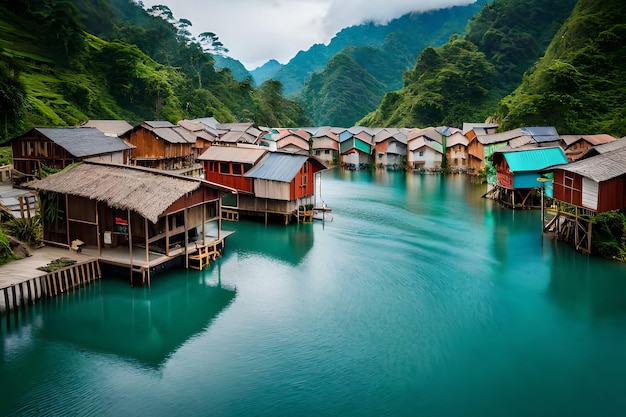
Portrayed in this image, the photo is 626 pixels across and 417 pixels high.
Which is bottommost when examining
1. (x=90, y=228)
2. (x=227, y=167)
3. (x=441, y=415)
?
(x=441, y=415)

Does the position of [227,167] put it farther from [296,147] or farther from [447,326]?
[296,147]

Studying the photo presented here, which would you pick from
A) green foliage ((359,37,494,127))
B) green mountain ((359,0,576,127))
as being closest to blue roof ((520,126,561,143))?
green foliage ((359,37,494,127))

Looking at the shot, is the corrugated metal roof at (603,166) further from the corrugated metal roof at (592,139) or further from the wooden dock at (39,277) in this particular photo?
the wooden dock at (39,277)

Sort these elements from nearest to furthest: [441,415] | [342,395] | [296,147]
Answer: [441,415], [342,395], [296,147]

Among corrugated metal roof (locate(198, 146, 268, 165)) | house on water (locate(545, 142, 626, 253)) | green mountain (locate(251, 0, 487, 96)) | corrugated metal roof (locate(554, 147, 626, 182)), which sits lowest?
house on water (locate(545, 142, 626, 253))

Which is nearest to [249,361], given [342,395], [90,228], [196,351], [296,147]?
[196,351]

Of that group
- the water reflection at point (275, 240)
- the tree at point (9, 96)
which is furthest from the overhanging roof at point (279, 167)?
the tree at point (9, 96)

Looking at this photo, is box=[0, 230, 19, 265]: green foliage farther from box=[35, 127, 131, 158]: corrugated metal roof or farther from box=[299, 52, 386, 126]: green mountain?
box=[299, 52, 386, 126]: green mountain
